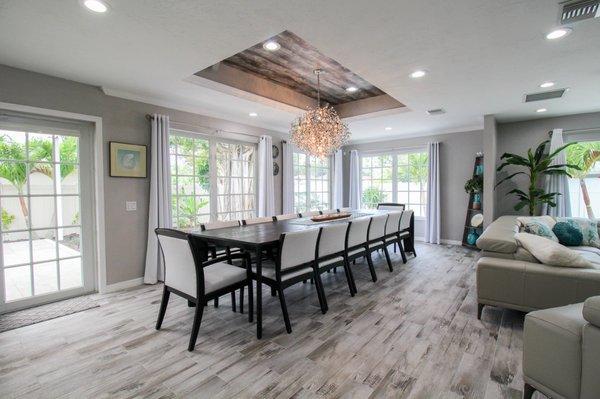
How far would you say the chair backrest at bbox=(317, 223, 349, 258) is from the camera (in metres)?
2.88

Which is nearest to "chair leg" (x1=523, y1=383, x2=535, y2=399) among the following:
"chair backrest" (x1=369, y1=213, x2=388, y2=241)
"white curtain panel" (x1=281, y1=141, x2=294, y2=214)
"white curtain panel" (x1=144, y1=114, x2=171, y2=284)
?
"chair backrest" (x1=369, y1=213, x2=388, y2=241)

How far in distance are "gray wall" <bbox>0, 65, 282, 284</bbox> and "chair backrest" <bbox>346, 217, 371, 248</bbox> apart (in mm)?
2734

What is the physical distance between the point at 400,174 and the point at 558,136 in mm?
2891

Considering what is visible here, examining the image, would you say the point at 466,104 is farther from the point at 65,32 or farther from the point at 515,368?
the point at 65,32

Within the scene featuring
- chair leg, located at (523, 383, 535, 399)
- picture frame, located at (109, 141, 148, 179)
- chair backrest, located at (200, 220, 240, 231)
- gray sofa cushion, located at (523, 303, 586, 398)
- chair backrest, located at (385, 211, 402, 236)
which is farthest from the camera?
chair backrest, located at (385, 211, 402, 236)

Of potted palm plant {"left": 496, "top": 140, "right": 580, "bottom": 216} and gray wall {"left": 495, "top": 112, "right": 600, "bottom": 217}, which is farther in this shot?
gray wall {"left": 495, "top": 112, "right": 600, "bottom": 217}

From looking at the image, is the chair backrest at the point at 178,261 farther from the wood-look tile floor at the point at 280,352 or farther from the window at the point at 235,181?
the window at the point at 235,181

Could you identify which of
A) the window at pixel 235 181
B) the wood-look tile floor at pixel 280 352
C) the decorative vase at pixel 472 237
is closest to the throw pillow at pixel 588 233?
the wood-look tile floor at pixel 280 352

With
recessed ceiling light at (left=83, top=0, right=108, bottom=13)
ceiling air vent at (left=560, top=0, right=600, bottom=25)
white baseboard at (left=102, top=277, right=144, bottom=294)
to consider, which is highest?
recessed ceiling light at (left=83, top=0, right=108, bottom=13)

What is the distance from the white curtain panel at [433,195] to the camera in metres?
6.10

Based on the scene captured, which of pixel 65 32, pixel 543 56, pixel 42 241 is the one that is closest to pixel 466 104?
pixel 543 56

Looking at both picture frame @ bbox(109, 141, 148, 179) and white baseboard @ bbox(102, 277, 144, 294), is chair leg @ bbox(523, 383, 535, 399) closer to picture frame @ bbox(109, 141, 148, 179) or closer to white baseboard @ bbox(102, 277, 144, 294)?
white baseboard @ bbox(102, 277, 144, 294)

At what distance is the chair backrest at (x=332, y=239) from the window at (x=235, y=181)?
94.6 inches

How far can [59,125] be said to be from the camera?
125 inches
